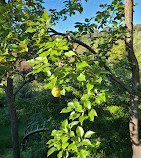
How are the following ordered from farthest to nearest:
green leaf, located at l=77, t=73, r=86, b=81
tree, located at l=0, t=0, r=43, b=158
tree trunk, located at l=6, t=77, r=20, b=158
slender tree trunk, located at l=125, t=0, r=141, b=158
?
tree trunk, located at l=6, t=77, r=20, b=158, slender tree trunk, located at l=125, t=0, r=141, b=158, tree, located at l=0, t=0, r=43, b=158, green leaf, located at l=77, t=73, r=86, b=81

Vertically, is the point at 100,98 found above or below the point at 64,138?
above

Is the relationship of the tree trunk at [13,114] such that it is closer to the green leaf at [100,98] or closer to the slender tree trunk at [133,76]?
the slender tree trunk at [133,76]

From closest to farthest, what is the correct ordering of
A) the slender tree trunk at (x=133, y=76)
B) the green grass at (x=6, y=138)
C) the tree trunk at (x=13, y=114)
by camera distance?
the slender tree trunk at (x=133, y=76) < the tree trunk at (x=13, y=114) < the green grass at (x=6, y=138)

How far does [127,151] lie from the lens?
5172mm

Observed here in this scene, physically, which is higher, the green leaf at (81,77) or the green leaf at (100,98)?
the green leaf at (81,77)

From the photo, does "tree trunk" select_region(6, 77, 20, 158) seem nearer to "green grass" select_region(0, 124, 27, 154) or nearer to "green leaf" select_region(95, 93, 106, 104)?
"green grass" select_region(0, 124, 27, 154)

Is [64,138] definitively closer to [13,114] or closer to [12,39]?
[12,39]

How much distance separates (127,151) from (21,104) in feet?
16.2

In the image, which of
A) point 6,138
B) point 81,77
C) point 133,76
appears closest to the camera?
point 81,77

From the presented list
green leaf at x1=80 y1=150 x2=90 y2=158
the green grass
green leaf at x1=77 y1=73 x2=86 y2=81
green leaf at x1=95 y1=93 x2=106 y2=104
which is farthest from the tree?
the green grass

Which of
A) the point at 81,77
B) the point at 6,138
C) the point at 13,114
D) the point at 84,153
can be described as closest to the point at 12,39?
the point at 81,77

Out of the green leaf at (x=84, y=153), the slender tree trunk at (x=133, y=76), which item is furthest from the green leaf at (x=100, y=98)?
the slender tree trunk at (x=133, y=76)

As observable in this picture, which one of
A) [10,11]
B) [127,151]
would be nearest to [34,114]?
[127,151]

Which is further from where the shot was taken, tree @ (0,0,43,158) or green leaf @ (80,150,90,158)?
tree @ (0,0,43,158)
